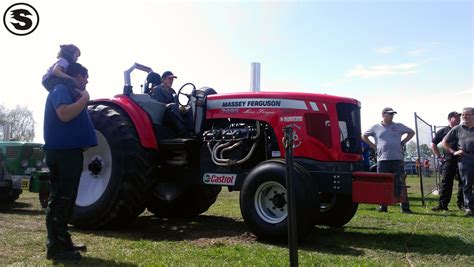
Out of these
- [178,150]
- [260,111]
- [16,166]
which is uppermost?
[260,111]

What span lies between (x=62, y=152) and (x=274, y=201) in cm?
226

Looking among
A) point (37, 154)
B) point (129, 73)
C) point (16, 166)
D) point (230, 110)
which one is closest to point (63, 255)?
point (230, 110)

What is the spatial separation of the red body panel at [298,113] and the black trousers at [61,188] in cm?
229

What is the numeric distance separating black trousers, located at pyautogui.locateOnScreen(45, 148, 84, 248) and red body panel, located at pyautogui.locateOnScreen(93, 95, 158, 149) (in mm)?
1738

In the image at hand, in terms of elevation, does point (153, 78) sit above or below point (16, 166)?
above

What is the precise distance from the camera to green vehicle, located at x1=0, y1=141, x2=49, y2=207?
8.66 meters

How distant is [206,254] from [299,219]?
1.00 meters

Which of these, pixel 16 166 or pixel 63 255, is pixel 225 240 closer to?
pixel 63 255

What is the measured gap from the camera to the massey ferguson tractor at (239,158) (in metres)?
5.17

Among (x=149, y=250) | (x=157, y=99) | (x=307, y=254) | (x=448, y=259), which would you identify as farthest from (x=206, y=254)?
(x=157, y=99)

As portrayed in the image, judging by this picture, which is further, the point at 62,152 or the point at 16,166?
the point at 16,166

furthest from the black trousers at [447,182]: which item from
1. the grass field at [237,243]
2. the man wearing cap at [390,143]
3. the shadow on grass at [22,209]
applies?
the shadow on grass at [22,209]

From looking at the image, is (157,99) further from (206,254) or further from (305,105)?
(206,254)

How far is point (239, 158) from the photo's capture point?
5.93 metres
